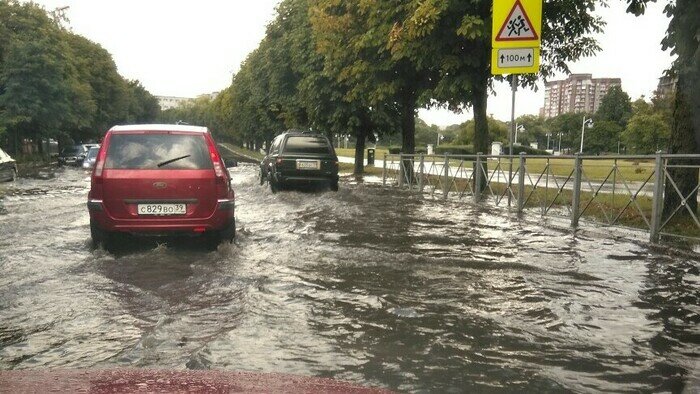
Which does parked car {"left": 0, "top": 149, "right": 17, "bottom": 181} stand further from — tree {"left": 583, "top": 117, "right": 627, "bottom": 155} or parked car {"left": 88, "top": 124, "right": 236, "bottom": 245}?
tree {"left": 583, "top": 117, "right": 627, "bottom": 155}

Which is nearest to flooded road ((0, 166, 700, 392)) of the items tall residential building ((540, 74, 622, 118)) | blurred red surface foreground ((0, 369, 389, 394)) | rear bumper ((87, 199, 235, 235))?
rear bumper ((87, 199, 235, 235))

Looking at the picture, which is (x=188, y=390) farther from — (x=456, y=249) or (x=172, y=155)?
(x=456, y=249)

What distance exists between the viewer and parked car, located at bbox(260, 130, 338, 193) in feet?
62.9

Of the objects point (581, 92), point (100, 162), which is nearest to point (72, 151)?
point (100, 162)

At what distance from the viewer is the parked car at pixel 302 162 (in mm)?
19172

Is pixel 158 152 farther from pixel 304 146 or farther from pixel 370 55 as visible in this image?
pixel 370 55

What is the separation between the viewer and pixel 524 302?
5.62m

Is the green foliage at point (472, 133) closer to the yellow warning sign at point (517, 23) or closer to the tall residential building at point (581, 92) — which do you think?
the tall residential building at point (581, 92)

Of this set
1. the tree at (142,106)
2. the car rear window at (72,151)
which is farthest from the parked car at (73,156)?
the tree at (142,106)

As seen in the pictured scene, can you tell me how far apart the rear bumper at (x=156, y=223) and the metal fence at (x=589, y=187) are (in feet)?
20.1

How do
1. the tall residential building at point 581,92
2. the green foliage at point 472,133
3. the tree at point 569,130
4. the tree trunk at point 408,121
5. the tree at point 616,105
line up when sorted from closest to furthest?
the tree trunk at point 408,121 → the green foliage at point 472,133 → the tree at point 616,105 → the tree at point 569,130 → the tall residential building at point 581,92

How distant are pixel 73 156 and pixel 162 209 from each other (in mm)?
41448

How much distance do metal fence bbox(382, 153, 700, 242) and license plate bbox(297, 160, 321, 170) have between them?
4.14 m

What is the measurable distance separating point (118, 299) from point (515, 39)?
8706 mm
